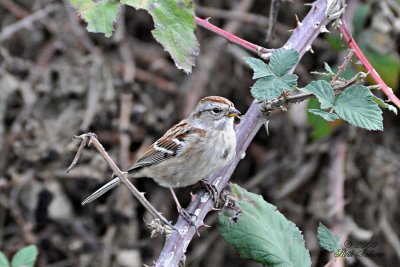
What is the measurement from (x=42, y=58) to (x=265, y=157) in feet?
6.08

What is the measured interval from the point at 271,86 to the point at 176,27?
1.59ft

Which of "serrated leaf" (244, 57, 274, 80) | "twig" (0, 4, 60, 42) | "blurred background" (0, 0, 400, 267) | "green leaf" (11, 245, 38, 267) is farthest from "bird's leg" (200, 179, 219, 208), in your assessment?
"twig" (0, 4, 60, 42)

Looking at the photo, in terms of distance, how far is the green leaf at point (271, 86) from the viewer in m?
1.95

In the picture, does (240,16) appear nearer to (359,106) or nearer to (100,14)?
(100,14)

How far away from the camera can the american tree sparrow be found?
3.17m

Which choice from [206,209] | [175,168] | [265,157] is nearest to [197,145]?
[175,168]

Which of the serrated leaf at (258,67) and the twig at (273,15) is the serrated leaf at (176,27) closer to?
the serrated leaf at (258,67)

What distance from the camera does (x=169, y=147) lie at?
136 inches

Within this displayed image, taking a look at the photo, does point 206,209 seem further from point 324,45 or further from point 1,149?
point 324,45

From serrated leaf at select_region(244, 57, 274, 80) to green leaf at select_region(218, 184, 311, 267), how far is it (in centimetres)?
51

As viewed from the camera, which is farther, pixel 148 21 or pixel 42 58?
pixel 148 21

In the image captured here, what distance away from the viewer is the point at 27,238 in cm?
427

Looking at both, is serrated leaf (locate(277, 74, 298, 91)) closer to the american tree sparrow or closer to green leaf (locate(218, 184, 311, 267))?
green leaf (locate(218, 184, 311, 267))

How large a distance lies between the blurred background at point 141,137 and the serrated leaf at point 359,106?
2111 millimetres
